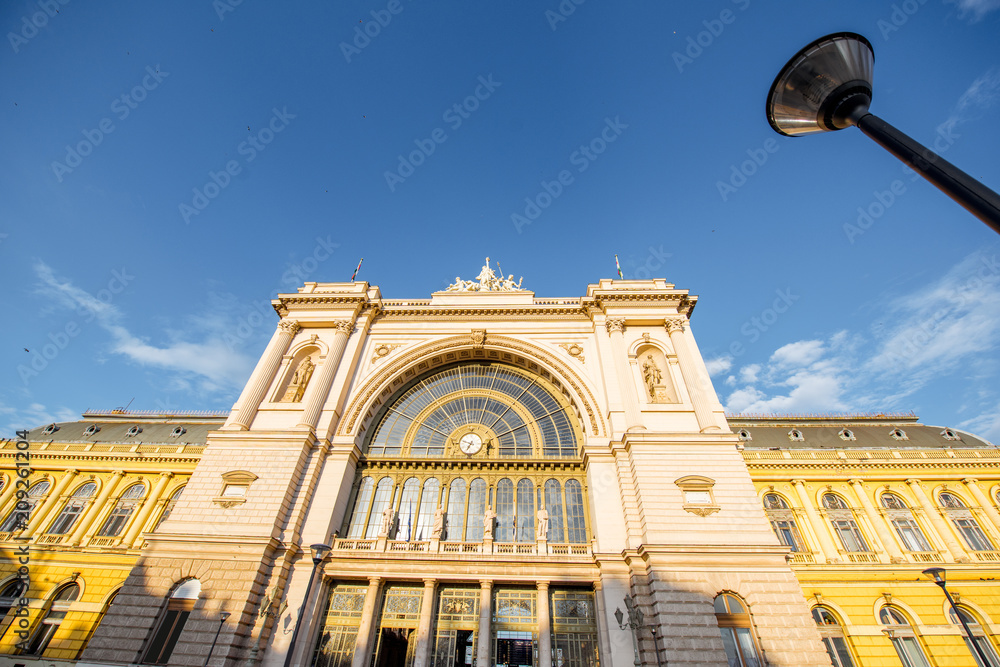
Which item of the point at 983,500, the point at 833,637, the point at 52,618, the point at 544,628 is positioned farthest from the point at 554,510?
the point at 52,618

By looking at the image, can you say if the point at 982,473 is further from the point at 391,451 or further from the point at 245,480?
the point at 245,480

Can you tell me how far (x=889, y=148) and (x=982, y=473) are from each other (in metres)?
34.7

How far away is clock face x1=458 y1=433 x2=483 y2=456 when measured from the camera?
2656 cm

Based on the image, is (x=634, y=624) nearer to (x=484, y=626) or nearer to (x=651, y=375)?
(x=484, y=626)

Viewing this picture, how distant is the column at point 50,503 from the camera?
2911 cm

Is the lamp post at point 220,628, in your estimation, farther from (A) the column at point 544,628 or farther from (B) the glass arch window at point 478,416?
(A) the column at point 544,628

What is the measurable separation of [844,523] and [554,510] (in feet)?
60.8

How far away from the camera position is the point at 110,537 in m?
28.5

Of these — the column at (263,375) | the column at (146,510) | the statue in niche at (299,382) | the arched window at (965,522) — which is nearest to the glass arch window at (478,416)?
the statue in niche at (299,382)

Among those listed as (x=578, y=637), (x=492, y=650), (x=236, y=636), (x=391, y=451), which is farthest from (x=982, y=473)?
(x=236, y=636)

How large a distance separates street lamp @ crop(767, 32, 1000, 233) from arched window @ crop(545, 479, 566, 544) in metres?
20.9

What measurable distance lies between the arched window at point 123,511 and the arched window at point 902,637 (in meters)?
46.0

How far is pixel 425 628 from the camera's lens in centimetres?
2002

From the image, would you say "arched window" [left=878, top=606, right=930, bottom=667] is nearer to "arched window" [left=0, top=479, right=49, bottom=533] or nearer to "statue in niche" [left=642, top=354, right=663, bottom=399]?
"statue in niche" [left=642, top=354, right=663, bottom=399]
